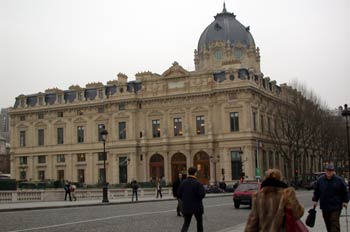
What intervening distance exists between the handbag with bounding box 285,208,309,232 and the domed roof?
79.4m

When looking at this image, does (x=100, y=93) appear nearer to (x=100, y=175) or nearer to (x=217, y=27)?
(x=100, y=175)

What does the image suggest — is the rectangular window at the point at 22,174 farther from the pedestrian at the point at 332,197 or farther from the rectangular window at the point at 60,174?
the pedestrian at the point at 332,197

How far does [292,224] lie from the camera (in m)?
7.87

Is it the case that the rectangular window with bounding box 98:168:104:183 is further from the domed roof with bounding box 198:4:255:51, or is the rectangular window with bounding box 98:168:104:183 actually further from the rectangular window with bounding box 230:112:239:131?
the domed roof with bounding box 198:4:255:51

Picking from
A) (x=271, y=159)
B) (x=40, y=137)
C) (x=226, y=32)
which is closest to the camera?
(x=271, y=159)

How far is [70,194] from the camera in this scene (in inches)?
1745

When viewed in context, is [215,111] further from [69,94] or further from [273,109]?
[69,94]

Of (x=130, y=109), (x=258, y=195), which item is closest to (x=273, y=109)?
(x=130, y=109)

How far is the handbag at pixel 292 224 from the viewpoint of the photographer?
7.82 m

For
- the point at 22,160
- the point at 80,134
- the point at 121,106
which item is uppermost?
the point at 121,106

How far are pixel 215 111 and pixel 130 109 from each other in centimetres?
1239

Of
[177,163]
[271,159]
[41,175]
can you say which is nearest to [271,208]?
[177,163]

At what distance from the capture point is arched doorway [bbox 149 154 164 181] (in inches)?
3125

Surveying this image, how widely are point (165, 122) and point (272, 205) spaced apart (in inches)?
2814
